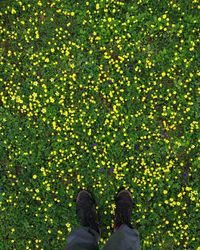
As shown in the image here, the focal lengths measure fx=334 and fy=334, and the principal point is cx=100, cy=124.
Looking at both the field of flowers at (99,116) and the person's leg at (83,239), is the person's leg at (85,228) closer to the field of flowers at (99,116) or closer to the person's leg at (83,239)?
the person's leg at (83,239)

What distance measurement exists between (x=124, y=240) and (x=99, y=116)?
7.39 feet

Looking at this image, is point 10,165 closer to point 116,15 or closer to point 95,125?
point 95,125

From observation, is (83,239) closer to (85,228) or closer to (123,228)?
(85,228)

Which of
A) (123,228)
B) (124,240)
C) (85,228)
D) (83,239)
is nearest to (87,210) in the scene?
(85,228)

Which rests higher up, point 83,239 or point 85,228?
point 85,228

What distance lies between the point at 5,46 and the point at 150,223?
4.36m

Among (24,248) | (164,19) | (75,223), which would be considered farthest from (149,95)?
(24,248)

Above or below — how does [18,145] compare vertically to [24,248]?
above

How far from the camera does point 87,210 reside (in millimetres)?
6090

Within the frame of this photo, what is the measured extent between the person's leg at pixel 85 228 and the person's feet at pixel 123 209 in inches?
15.6

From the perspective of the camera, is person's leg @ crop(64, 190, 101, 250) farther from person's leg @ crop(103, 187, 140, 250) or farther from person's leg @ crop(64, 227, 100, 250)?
person's leg @ crop(103, 187, 140, 250)

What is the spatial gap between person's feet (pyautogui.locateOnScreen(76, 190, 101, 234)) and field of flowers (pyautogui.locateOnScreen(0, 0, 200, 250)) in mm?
184

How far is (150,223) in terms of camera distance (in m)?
6.25

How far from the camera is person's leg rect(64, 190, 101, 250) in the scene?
18.4 ft
